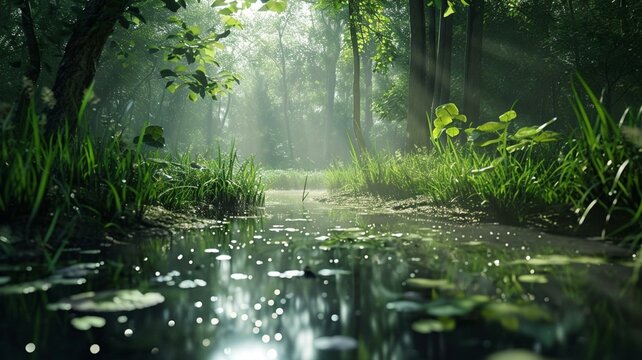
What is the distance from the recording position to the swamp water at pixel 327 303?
1448 mm

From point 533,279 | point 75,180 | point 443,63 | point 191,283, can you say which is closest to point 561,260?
point 533,279

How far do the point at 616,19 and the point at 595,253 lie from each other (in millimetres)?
13283

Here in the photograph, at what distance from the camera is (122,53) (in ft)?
19.6

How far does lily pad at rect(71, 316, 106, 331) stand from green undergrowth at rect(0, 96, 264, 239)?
120 centimetres

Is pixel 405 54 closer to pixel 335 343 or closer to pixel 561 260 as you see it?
pixel 561 260

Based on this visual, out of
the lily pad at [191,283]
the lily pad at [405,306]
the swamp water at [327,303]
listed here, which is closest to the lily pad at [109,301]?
the swamp water at [327,303]

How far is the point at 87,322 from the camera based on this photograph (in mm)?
1646

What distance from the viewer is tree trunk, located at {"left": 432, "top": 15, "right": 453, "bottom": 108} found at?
11.0 meters

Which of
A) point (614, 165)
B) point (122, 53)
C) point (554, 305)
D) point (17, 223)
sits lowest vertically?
point (554, 305)

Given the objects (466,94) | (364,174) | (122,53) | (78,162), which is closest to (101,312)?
(78,162)

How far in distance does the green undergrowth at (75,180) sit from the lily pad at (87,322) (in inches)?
47.4

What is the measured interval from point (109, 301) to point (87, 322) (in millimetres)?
233

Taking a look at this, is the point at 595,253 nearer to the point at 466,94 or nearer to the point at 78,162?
the point at 78,162

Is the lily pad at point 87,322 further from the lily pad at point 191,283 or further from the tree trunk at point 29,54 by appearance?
the tree trunk at point 29,54
